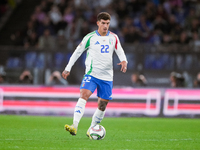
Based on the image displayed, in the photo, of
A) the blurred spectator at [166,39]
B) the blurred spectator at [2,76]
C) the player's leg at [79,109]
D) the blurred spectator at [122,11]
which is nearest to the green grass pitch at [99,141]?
the player's leg at [79,109]

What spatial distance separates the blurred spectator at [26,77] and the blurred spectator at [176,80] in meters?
4.96

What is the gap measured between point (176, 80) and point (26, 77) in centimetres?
527

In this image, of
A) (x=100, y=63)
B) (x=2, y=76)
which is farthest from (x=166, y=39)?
(x=100, y=63)

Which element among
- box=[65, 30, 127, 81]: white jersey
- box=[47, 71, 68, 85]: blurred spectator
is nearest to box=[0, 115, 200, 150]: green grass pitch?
box=[65, 30, 127, 81]: white jersey

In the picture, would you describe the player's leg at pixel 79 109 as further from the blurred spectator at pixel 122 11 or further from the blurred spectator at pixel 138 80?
the blurred spectator at pixel 122 11

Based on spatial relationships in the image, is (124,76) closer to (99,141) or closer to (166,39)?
(166,39)

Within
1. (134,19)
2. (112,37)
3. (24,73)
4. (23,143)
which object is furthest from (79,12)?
(23,143)

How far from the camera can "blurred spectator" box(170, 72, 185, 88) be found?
13.6m

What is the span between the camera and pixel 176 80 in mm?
13711

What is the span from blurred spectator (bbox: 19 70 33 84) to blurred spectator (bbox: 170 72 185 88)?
195 inches

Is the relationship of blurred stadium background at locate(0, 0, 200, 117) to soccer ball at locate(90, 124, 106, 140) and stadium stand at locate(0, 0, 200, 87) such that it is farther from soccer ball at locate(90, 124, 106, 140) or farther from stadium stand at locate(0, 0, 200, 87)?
soccer ball at locate(90, 124, 106, 140)

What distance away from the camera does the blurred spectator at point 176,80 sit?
13648mm

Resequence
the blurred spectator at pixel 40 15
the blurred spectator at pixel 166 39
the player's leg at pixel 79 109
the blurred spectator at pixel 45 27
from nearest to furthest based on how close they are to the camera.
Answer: the player's leg at pixel 79 109 → the blurred spectator at pixel 166 39 → the blurred spectator at pixel 45 27 → the blurred spectator at pixel 40 15

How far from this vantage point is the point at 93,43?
291 inches
